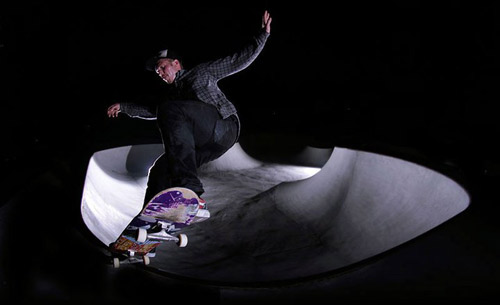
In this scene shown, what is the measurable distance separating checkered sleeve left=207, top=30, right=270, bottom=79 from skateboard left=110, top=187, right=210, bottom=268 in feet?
3.73

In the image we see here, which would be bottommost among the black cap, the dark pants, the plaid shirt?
the dark pants

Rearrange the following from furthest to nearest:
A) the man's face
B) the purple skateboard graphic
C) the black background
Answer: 1. the black background
2. the man's face
3. the purple skateboard graphic

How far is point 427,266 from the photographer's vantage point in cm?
564

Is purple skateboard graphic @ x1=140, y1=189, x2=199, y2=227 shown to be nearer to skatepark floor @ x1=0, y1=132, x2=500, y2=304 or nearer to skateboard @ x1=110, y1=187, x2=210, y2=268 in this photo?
skateboard @ x1=110, y1=187, x2=210, y2=268

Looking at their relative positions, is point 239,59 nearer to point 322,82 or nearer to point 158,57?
point 158,57

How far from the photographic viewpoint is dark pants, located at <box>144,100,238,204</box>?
3.94 meters

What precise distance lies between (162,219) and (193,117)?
0.98 meters

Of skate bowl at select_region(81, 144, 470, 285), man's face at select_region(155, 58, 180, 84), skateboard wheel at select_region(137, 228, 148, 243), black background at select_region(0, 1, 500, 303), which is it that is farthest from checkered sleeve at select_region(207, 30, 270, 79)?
skate bowl at select_region(81, 144, 470, 285)

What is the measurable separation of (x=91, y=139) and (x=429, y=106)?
3.88 metres

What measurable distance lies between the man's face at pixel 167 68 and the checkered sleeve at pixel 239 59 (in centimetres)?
32

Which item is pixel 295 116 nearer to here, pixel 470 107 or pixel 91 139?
pixel 470 107

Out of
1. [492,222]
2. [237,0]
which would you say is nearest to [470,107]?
[492,222]

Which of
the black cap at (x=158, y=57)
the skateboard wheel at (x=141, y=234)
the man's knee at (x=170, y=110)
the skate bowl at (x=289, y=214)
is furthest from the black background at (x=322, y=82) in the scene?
the skateboard wheel at (x=141, y=234)

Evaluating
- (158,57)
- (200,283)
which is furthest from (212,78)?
(200,283)
